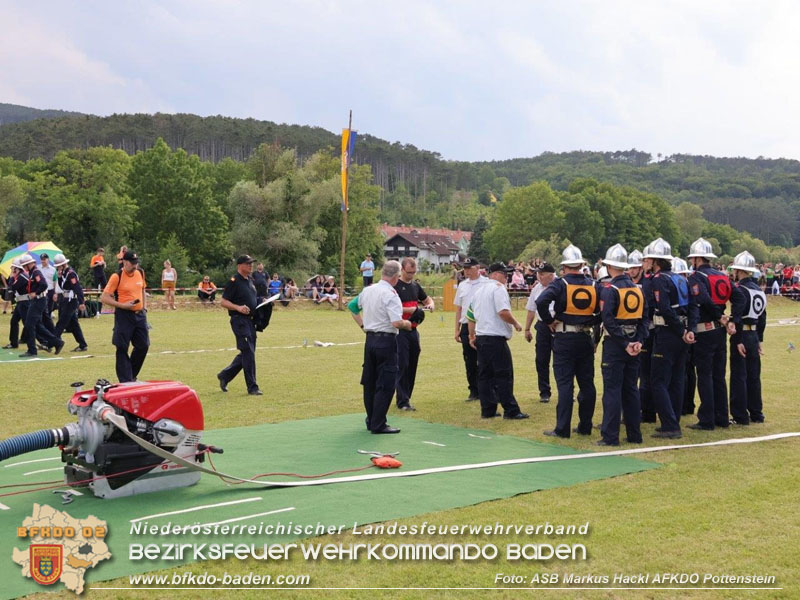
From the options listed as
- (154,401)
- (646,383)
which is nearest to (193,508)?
(154,401)

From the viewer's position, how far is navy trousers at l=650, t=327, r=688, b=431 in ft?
34.1

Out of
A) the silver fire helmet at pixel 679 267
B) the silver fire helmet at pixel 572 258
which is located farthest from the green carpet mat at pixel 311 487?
the silver fire helmet at pixel 679 267

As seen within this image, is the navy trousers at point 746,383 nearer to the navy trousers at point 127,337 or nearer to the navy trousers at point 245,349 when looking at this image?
the navy trousers at point 245,349

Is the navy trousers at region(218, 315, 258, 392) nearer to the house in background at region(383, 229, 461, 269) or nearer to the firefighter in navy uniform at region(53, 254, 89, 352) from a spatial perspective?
the firefighter in navy uniform at region(53, 254, 89, 352)

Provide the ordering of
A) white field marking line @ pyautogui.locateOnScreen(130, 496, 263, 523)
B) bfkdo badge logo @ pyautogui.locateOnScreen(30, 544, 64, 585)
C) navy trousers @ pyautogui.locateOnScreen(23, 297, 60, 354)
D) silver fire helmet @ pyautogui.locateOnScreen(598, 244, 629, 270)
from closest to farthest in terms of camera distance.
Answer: bfkdo badge logo @ pyautogui.locateOnScreen(30, 544, 64, 585), white field marking line @ pyautogui.locateOnScreen(130, 496, 263, 523), silver fire helmet @ pyautogui.locateOnScreen(598, 244, 629, 270), navy trousers @ pyautogui.locateOnScreen(23, 297, 60, 354)

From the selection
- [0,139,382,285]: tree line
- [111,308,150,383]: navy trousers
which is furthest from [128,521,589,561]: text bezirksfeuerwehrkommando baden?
[0,139,382,285]: tree line

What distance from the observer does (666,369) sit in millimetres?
10516

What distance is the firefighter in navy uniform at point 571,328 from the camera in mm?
10133

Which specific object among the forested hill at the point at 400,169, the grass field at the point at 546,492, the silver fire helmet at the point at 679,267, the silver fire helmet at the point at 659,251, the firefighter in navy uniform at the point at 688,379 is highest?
the forested hill at the point at 400,169

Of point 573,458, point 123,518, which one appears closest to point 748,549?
point 573,458

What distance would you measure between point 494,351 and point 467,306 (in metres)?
1.29

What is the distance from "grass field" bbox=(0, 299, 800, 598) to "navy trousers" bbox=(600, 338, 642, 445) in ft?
1.14

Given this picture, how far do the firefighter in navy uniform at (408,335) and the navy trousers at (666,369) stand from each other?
3.37 metres

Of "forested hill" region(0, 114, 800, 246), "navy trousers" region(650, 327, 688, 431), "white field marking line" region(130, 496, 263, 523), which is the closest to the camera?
"white field marking line" region(130, 496, 263, 523)
